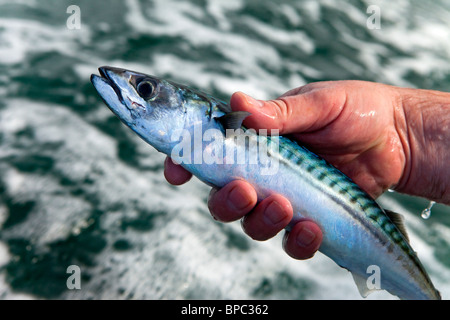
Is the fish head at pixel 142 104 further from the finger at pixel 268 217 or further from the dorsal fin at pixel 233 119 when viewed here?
the finger at pixel 268 217

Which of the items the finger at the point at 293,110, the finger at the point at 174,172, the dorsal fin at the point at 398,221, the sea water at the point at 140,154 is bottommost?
the sea water at the point at 140,154

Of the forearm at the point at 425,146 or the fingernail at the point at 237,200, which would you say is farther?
the forearm at the point at 425,146

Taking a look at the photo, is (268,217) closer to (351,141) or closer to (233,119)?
(233,119)

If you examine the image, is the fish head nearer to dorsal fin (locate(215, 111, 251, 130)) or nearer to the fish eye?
the fish eye

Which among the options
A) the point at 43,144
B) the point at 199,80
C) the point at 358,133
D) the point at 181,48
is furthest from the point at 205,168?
the point at 181,48

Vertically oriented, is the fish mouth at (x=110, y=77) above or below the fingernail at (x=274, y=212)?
above

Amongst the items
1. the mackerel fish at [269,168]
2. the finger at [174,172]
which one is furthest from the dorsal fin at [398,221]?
the finger at [174,172]

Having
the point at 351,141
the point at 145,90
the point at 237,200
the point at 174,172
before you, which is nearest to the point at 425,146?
the point at 351,141
